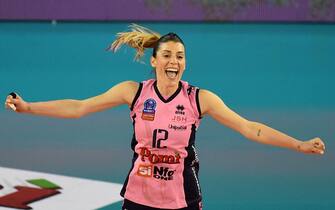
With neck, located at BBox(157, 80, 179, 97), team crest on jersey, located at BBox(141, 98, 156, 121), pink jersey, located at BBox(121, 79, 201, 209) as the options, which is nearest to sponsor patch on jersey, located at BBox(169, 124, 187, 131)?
pink jersey, located at BBox(121, 79, 201, 209)

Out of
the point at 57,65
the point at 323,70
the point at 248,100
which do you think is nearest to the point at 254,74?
the point at 323,70

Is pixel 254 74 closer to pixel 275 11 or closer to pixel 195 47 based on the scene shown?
pixel 195 47

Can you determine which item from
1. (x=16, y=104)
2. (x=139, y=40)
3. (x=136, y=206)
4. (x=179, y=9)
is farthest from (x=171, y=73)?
(x=179, y=9)

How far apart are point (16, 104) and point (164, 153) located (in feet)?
3.30

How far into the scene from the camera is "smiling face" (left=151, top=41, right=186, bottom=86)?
452cm

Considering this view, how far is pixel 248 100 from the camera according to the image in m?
11.9

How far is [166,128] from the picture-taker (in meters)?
4.44

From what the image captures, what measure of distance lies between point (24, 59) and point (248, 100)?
6554 millimetres

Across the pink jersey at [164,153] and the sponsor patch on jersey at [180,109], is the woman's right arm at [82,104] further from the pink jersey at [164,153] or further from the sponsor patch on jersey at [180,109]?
the sponsor patch on jersey at [180,109]

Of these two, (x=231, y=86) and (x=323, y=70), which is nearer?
(x=231, y=86)

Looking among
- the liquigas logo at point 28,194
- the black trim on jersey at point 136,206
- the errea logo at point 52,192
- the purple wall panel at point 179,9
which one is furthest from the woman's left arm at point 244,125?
the purple wall panel at point 179,9

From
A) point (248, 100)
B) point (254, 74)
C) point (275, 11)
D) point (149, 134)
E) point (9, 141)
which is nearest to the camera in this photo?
point (149, 134)

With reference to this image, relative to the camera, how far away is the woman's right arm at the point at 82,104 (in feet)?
15.2

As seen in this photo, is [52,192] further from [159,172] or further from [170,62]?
[170,62]
